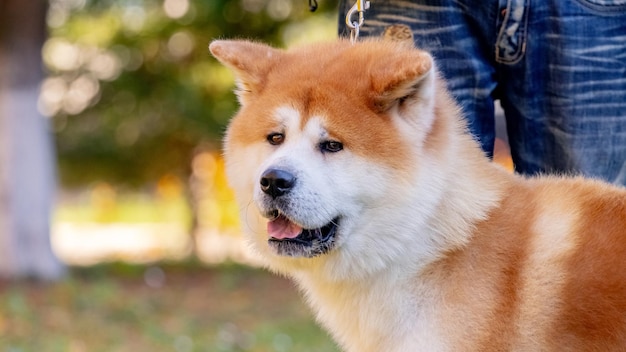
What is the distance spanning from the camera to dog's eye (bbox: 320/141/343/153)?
2.92m

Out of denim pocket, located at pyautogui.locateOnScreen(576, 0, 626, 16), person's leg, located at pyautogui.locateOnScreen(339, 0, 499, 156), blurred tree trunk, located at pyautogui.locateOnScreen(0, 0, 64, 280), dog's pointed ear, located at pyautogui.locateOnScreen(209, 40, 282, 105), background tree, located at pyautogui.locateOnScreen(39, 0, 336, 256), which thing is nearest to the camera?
dog's pointed ear, located at pyautogui.locateOnScreen(209, 40, 282, 105)

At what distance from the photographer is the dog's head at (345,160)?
2.86m

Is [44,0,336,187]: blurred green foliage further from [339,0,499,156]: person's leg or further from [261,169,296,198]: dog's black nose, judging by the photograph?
[261,169,296,198]: dog's black nose

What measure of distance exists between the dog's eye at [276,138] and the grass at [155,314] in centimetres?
323

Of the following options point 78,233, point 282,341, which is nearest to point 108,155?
point 282,341

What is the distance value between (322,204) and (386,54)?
58 cm

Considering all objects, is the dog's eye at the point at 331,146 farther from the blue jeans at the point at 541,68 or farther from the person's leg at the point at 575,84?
the person's leg at the point at 575,84

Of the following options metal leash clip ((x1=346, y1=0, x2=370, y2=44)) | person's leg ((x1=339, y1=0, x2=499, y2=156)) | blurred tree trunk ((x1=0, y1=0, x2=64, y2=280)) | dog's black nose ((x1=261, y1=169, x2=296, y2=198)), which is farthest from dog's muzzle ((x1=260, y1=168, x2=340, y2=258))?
blurred tree trunk ((x1=0, y1=0, x2=64, y2=280))

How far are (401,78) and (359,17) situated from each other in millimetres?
803

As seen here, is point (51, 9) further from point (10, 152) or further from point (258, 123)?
point (258, 123)

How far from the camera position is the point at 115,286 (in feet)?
30.4

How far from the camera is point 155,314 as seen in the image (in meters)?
7.73

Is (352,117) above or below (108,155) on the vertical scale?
above

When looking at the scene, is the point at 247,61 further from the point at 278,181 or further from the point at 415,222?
the point at 415,222
